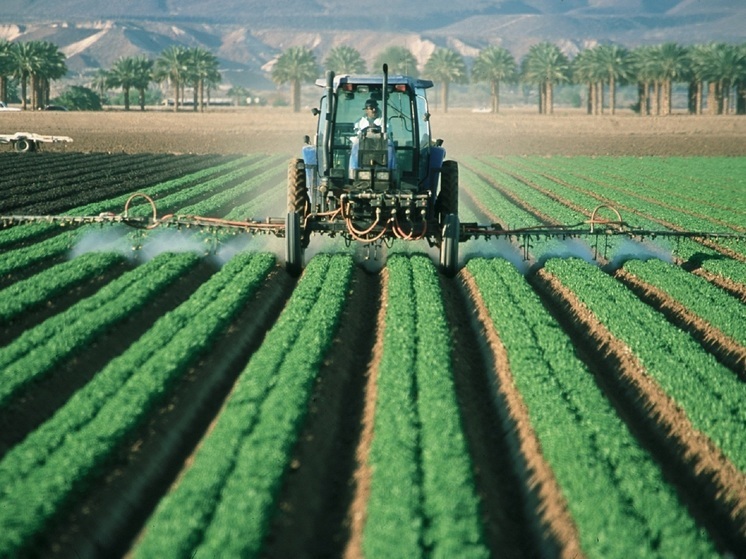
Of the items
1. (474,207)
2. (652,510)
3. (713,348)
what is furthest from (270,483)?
(474,207)

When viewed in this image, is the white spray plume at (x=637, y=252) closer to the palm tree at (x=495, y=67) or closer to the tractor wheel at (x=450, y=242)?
the tractor wheel at (x=450, y=242)

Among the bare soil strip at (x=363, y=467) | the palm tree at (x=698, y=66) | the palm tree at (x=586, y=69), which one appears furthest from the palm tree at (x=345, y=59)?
the bare soil strip at (x=363, y=467)

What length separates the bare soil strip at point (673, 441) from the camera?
24.4 ft

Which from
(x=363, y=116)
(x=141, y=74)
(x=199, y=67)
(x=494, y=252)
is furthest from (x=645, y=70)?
(x=363, y=116)

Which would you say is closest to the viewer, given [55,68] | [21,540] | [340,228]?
[21,540]

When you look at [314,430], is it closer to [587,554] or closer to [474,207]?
[587,554]

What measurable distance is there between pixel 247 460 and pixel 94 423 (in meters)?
1.60

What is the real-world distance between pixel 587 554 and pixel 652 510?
2.40ft

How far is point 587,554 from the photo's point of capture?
258 inches

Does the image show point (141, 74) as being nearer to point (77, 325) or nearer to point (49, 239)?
point (49, 239)

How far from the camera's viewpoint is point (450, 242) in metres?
15.1

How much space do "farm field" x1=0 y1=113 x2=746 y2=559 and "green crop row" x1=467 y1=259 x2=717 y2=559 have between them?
0.03 metres

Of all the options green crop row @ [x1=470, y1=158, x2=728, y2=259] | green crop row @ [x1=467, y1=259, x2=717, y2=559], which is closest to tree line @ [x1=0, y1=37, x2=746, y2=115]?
green crop row @ [x1=470, y1=158, x2=728, y2=259]

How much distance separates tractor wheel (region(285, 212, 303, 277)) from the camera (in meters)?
14.9
